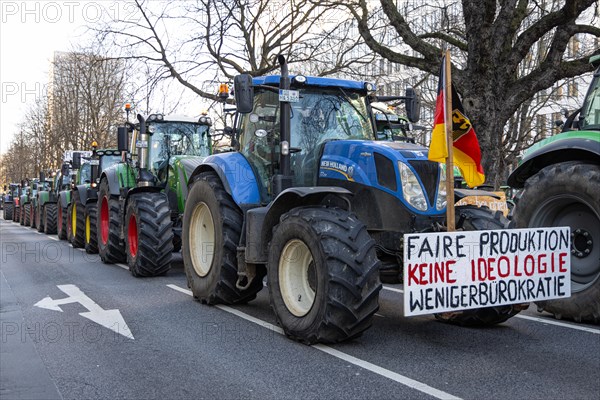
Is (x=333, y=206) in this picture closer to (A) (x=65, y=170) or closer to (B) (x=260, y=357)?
(B) (x=260, y=357)

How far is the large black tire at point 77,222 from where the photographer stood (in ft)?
54.9

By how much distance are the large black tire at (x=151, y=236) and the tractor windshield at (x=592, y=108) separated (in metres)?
6.41

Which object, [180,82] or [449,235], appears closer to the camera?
[449,235]

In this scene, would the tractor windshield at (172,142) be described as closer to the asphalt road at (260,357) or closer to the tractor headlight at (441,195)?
the asphalt road at (260,357)

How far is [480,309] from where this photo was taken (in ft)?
21.0

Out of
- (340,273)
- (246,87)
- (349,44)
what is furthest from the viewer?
(349,44)

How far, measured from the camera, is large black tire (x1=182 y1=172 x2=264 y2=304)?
771cm

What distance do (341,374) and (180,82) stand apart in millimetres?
21207

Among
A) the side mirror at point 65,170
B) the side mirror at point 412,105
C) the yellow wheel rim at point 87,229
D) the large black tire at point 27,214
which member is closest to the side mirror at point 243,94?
the side mirror at point 412,105

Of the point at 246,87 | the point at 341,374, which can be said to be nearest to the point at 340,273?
the point at 341,374

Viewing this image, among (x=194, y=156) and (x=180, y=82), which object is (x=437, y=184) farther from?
(x=180, y=82)

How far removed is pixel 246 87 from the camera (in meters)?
6.93

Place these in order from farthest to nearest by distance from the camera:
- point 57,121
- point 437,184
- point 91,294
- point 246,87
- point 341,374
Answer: point 57,121, point 91,294, point 246,87, point 437,184, point 341,374

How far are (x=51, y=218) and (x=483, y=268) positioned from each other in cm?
2043
